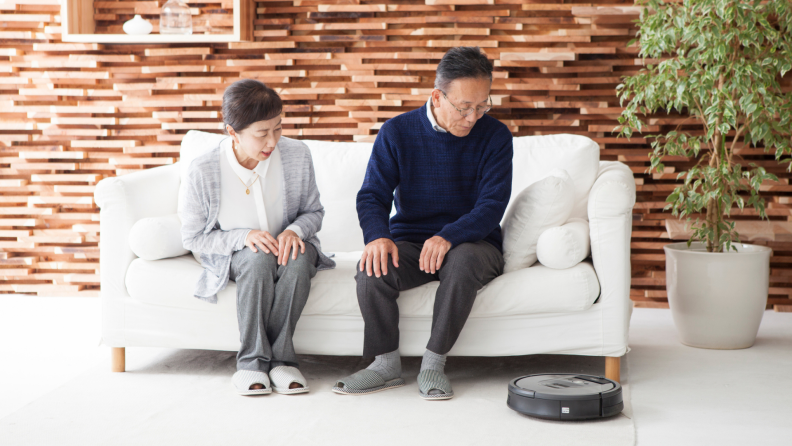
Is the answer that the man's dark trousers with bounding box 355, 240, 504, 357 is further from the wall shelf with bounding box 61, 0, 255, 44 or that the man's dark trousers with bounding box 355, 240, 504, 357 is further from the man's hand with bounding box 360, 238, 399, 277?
the wall shelf with bounding box 61, 0, 255, 44

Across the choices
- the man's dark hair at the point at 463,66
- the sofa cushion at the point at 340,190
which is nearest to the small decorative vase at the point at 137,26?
the sofa cushion at the point at 340,190

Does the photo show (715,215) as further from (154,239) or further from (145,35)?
(145,35)

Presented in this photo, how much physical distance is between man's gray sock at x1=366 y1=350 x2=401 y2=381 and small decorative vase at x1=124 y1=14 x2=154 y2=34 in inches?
88.4

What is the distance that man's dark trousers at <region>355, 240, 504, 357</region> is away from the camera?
2260 mm

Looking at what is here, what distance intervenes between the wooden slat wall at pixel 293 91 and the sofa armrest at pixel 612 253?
4.23 feet

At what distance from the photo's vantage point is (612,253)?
2.39 meters

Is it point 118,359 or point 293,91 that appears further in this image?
point 293,91

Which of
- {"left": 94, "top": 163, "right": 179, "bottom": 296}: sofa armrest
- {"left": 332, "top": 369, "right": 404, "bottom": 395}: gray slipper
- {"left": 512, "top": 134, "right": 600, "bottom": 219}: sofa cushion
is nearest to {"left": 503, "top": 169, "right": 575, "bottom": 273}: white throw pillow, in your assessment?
{"left": 512, "top": 134, "right": 600, "bottom": 219}: sofa cushion

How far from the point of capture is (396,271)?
2332 millimetres

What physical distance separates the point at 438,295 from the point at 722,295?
133cm


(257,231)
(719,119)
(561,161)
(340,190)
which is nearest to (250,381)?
(257,231)

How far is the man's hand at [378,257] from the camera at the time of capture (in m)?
2.28

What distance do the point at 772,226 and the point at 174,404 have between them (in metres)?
2.94

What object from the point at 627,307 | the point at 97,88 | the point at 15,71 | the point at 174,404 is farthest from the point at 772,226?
the point at 15,71
